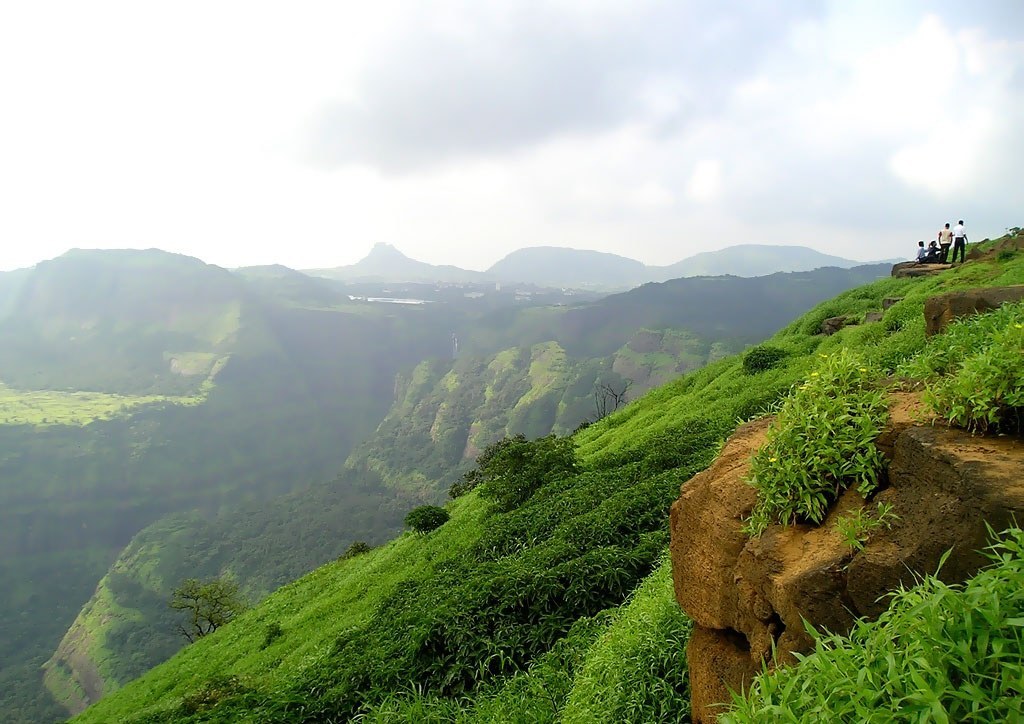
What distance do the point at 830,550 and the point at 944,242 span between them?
26.9 metres

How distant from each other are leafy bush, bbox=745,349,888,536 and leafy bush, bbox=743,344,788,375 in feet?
57.0

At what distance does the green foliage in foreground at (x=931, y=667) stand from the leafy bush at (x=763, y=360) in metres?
19.0

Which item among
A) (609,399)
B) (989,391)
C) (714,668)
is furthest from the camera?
(609,399)

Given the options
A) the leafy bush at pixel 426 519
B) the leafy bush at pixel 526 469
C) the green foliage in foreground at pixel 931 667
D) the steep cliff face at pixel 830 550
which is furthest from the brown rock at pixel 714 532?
the leafy bush at pixel 426 519

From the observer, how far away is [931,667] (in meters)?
2.13

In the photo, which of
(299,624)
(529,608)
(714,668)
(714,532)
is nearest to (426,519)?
(299,624)

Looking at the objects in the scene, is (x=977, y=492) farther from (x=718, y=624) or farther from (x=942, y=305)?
(x=942, y=305)

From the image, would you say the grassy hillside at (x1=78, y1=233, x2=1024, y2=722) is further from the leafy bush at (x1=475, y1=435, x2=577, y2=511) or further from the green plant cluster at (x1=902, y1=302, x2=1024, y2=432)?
the green plant cluster at (x1=902, y1=302, x2=1024, y2=432)

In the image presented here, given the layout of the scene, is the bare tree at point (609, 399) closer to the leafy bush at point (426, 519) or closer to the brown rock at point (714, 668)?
the leafy bush at point (426, 519)

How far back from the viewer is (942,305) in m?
7.45

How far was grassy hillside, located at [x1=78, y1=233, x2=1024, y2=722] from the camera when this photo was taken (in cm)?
645

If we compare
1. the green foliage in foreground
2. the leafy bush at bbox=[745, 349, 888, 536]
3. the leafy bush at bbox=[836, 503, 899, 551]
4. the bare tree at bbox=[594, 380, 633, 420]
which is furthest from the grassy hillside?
the bare tree at bbox=[594, 380, 633, 420]

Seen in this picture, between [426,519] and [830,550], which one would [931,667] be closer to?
[830,550]

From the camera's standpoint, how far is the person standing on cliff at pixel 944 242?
909 inches
